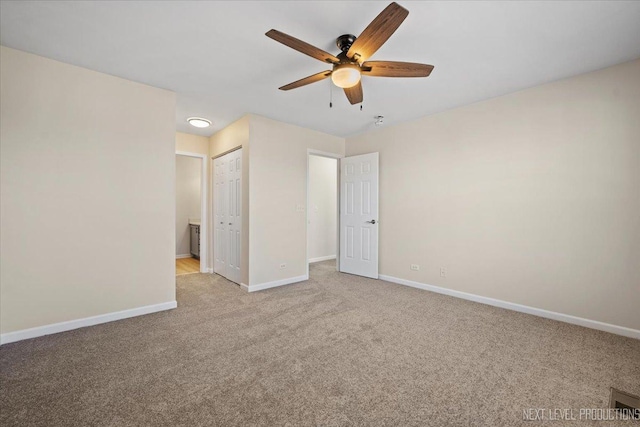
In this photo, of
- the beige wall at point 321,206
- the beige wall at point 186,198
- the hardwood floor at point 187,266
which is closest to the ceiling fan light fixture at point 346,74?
the beige wall at point 321,206

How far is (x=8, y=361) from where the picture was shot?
6.77 feet

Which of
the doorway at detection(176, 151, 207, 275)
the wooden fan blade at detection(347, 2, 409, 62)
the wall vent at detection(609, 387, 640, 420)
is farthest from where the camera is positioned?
the doorway at detection(176, 151, 207, 275)

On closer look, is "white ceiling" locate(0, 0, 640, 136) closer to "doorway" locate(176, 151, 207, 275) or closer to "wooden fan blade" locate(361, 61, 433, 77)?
"wooden fan blade" locate(361, 61, 433, 77)

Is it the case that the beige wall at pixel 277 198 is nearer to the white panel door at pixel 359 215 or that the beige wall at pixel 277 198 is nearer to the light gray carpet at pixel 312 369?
the white panel door at pixel 359 215

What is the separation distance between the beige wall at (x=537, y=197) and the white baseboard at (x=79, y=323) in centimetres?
349

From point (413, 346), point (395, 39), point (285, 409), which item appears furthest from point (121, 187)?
point (413, 346)

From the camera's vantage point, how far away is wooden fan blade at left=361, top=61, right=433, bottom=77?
2.07 metres

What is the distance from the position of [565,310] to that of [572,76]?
2.50 meters

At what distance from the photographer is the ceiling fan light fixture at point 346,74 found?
6.77ft

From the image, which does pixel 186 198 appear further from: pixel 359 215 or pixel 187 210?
pixel 359 215

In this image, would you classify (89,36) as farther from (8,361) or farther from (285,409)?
(285,409)

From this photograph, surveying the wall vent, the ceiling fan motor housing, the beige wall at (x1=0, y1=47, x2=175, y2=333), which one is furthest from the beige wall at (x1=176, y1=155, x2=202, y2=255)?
A: the wall vent

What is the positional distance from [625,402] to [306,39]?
3379mm

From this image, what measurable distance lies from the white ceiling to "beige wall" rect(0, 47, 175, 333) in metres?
0.27
